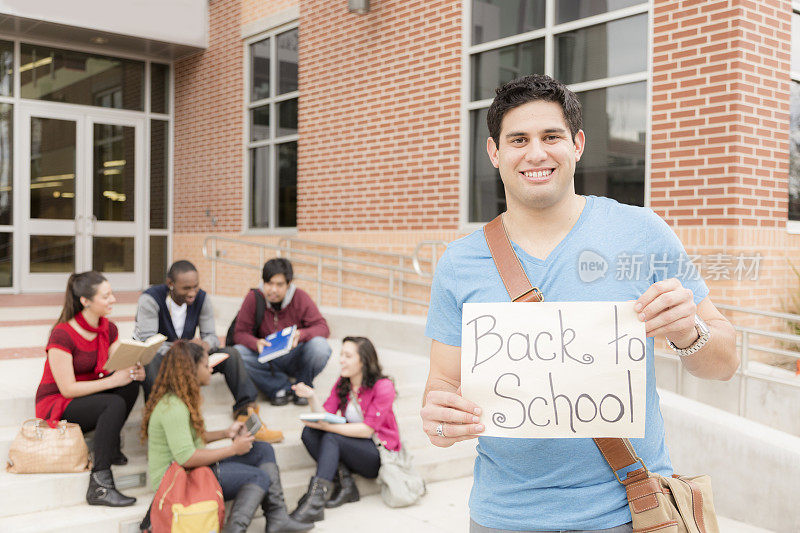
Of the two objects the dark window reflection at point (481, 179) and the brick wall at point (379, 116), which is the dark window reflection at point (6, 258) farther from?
the dark window reflection at point (481, 179)

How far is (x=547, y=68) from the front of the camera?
24.6 ft

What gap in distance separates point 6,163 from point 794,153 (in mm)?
11275

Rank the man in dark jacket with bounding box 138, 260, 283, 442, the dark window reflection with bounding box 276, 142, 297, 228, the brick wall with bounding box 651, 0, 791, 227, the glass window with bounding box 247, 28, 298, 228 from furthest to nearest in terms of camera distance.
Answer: the glass window with bounding box 247, 28, 298, 228, the dark window reflection with bounding box 276, 142, 297, 228, the brick wall with bounding box 651, 0, 791, 227, the man in dark jacket with bounding box 138, 260, 283, 442

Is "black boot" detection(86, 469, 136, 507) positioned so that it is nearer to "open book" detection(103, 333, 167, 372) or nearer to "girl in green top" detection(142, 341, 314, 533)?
"girl in green top" detection(142, 341, 314, 533)

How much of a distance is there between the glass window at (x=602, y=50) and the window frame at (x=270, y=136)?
456 centimetres

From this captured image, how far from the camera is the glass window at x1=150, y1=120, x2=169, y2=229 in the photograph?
44.7 feet

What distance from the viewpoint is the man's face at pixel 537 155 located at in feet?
5.51

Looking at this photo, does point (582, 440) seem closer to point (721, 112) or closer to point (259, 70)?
point (721, 112)

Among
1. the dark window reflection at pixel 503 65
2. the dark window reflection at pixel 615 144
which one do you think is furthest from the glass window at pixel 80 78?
the dark window reflection at pixel 615 144

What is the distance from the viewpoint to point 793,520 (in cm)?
428

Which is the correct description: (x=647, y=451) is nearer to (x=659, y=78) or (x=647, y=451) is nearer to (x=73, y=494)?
(x=73, y=494)

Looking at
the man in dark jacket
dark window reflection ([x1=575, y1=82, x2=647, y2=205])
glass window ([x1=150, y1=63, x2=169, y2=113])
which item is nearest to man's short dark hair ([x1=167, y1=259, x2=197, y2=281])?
the man in dark jacket

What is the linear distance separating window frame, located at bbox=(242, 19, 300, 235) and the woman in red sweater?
596 centimetres

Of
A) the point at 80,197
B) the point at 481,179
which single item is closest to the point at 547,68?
the point at 481,179
